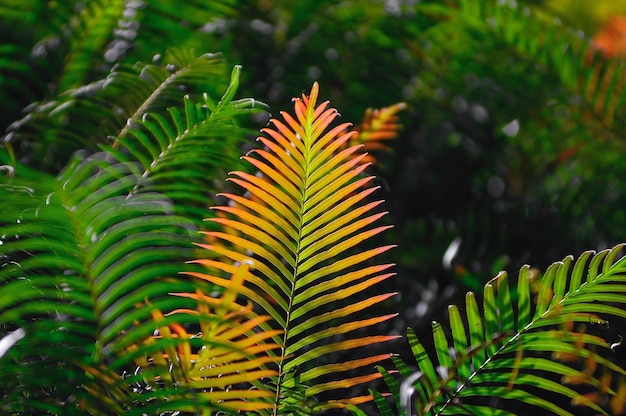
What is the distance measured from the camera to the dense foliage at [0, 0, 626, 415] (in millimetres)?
599

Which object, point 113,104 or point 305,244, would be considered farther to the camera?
point 113,104

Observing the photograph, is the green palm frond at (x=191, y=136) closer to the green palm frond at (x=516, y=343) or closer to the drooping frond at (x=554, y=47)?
the green palm frond at (x=516, y=343)

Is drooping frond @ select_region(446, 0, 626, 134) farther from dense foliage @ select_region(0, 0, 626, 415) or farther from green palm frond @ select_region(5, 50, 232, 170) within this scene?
green palm frond @ select_region(5, 50, 232, 170)

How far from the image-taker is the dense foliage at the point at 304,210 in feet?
1.97

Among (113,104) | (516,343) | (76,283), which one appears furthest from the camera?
(113,104)

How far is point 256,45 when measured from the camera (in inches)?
65.3

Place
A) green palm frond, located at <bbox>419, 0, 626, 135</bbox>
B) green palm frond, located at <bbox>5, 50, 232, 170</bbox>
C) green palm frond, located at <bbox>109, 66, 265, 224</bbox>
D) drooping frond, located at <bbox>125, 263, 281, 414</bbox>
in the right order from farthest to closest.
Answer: green palm frond, located at <bbox>419, 0, 626, 135</bbox>, green palm frond, located at <bbox>5, 50, 232, 170</bbox>, green palm frond, located at <bbox>109, 66, 265, 224</bbox>, drooping frond, located at <bbox>125, 263, 281, 414</bbox>

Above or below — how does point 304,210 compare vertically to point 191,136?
below

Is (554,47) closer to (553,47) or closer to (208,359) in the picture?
(553,47)

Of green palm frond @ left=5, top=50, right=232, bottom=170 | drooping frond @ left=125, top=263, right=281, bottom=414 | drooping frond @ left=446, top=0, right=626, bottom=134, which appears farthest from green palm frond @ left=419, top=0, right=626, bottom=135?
drooping frond @ left=125, top=263, right=281, bottom=414

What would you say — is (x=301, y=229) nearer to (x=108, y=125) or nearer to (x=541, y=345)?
(x=541, y=345)

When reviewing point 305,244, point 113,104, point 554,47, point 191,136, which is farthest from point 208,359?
point 554,47

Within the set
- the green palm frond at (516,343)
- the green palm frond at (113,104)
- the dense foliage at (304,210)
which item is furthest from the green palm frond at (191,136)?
the green palm frond at (516,343)

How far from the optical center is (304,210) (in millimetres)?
708
